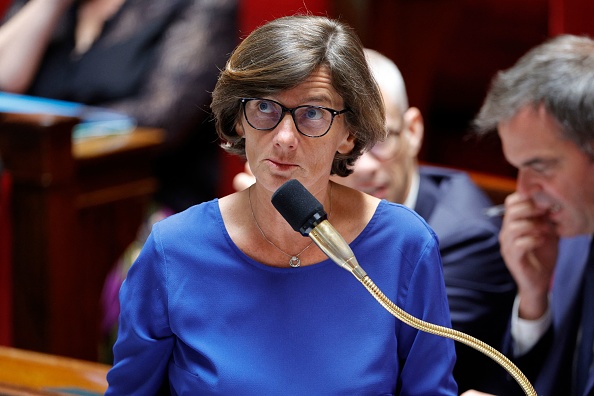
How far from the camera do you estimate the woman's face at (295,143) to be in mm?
1110

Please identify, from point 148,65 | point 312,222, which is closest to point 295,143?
point 312,222

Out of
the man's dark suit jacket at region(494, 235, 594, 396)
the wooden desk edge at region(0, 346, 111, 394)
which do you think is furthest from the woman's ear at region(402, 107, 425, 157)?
the wooden desk edge at region(0, 346, 111, 394)

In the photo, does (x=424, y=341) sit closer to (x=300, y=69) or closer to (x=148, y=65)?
(x=300, y=69)

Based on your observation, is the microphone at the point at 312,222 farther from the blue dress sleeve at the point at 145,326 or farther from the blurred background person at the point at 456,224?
the blurred background person at the point at 456,224

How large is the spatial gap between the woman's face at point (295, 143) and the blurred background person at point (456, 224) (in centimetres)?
60

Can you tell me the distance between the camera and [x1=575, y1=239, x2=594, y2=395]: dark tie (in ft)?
5.57

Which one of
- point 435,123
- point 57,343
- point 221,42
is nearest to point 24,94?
point 221,42

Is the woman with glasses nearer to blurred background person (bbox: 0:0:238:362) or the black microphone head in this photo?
the black microphone head

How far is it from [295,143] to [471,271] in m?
0.84

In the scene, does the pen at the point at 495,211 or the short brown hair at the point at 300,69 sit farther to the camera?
the pen at the point at 495,211

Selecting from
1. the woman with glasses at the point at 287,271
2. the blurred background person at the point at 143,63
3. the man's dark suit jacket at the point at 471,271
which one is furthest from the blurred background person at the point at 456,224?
the blurred background person at the point at 143,63

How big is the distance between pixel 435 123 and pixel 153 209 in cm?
102

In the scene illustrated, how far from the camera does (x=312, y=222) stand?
1.01m

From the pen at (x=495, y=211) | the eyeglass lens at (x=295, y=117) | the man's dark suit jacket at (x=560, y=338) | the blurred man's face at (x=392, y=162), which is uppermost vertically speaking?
the eyeglass lens at (x=295, y=117)
